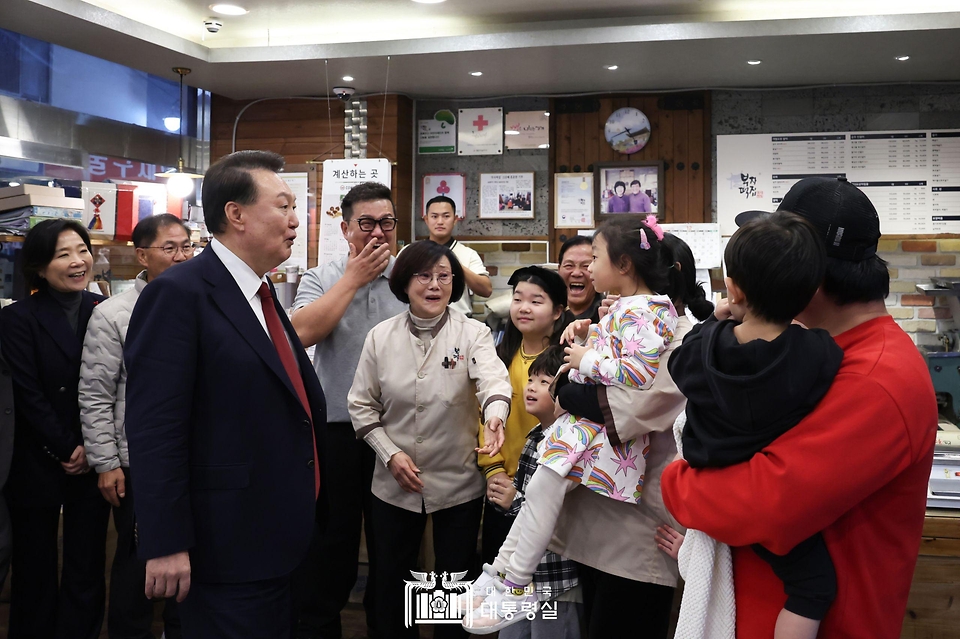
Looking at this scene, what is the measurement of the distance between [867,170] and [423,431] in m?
4.43

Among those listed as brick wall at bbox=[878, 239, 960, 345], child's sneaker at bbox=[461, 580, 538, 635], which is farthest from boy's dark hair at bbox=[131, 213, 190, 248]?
brick wall at bbox=[878, 239, 960, 345]

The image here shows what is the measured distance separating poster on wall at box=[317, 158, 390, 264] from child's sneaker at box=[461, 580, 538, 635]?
348 cm

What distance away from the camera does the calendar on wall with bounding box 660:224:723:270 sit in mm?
5570

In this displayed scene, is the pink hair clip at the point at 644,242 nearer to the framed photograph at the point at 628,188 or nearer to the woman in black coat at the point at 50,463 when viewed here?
the woman in black coat at the point at 50,463

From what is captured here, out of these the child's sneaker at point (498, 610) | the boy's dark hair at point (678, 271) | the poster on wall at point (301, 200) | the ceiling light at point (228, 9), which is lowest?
the child's sneaker at point (498, 610)

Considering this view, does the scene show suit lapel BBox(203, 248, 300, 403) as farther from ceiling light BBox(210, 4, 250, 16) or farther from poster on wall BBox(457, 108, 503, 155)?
poster on wall BBox(457, 108, 503, 155)

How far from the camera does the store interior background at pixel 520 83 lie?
460cm

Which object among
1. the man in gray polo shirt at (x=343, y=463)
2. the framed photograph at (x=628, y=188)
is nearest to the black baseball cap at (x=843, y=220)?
the man in gray polo shirt at (x=343, y=463)

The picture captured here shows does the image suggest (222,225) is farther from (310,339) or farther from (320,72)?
(320,72)

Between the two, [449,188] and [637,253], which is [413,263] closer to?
[637,253]

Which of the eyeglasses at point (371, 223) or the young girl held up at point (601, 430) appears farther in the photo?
the eyeglasses at point (371, 223)

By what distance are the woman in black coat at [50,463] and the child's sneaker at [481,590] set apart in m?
1.60

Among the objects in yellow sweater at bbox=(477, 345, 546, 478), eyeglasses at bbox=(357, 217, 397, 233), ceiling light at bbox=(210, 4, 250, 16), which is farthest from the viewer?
ceiling light at bbox=(210, 4, 250, 16)

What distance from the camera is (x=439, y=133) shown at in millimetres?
6031
